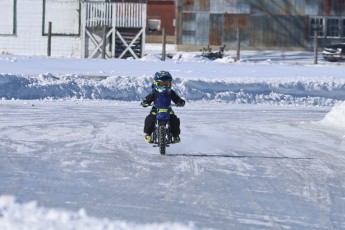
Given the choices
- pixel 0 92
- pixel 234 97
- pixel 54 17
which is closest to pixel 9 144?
pixel 0 92

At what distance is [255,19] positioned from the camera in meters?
55.1

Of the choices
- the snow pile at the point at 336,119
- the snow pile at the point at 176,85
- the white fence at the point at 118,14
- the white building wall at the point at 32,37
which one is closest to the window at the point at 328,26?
the white fence at the point at 118,14

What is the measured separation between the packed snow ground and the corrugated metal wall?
27.1 meters

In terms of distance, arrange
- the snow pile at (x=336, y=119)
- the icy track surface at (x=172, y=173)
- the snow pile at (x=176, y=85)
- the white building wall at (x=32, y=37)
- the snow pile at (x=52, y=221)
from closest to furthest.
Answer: the snow pile at (x=52, y=221) < the icy track surface at (x=172, y=173) < the snow pile at (x=336, y=119) < the snow pile at (x=176, y=85) < the white building wall at (x=32, y=37)

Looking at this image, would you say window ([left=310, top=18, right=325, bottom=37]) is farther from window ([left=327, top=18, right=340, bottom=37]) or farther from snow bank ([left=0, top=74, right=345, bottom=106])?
snow bank ([left=0, top=74, right=345, bottom=106])

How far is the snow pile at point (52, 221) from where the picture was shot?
7.57m

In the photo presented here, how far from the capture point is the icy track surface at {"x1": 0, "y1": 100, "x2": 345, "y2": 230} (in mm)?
8430

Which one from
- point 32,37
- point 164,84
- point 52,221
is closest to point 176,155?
point 164,84

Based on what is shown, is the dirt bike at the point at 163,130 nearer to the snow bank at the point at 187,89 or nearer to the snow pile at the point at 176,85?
the snow pile at the point at 176,85

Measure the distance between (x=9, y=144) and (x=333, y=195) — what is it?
5.54m

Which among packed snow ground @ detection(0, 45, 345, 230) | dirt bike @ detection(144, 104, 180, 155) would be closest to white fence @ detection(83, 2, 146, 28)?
packed snow ground @ detection(0, 45, 345, 230)

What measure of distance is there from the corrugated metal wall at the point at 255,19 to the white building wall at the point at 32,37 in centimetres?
1215

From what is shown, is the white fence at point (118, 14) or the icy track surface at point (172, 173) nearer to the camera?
the icy track surface at point (172, 173)

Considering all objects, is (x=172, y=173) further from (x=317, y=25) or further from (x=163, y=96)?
(x=317, y=25)
